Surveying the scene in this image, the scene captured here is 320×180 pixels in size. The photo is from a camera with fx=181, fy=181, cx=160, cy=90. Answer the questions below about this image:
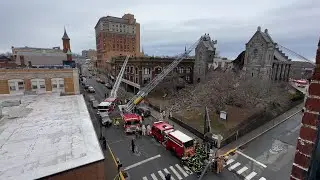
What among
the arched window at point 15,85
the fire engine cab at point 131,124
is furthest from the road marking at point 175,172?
the arched window at point 15,85

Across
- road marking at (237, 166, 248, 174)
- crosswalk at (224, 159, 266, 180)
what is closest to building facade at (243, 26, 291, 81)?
crosswalk at (224, 159, 266, 180)

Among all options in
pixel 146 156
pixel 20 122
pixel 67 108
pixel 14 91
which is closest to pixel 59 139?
pixel 20 122

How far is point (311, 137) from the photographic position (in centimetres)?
257

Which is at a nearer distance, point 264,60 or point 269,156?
point 269,156

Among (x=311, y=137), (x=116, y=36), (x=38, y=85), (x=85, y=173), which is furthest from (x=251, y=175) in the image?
(x=116, y=36)

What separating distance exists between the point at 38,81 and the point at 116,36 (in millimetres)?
86312

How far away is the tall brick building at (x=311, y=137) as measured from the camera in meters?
2.48

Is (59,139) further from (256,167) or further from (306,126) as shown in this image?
(256,167)

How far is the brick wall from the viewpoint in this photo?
9538 millimetres

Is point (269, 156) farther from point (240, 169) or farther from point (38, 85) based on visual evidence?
point (38, 85)

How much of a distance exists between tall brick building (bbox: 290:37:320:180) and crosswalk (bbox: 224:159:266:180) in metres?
16.3

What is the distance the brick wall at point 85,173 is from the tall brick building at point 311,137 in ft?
33.4

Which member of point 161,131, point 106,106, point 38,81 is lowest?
point 161,131

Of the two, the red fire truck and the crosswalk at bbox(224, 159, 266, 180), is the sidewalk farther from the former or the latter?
the red fire truck
